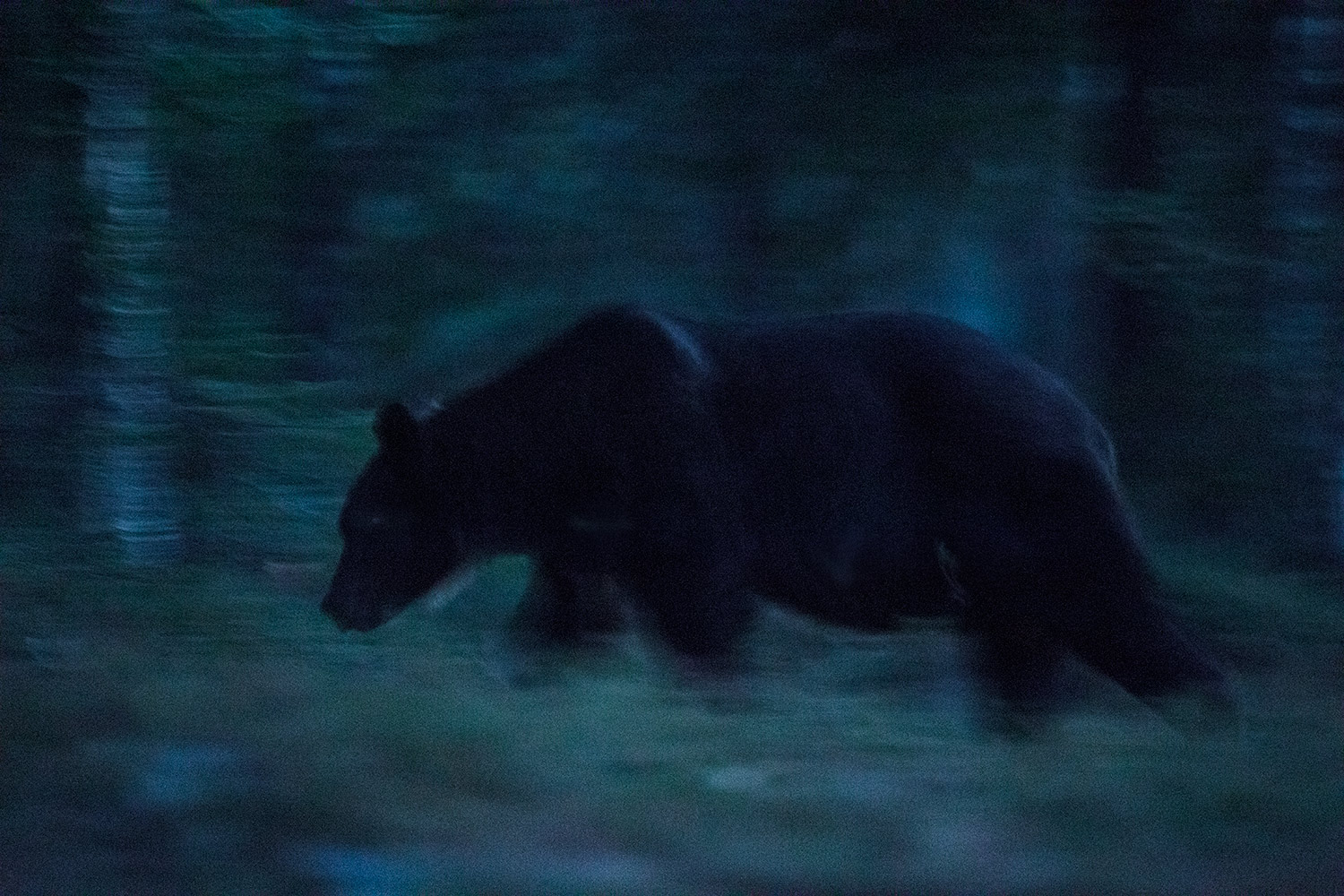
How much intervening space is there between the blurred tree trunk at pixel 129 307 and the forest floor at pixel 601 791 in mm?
2408

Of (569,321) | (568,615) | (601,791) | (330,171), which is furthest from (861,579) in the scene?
(330,171)

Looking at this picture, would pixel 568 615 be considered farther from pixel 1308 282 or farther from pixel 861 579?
pixel 1308 282

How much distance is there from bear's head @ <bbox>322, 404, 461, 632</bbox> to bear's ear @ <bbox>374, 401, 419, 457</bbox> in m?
0.07

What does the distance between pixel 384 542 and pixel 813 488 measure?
1.95 meters

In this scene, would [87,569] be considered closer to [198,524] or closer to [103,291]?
[198,524]

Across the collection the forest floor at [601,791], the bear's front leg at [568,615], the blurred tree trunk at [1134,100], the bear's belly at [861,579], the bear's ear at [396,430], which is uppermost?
the blurred tree trunk at [1134,100]

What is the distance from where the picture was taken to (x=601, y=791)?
5.20 m

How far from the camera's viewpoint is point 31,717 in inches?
223

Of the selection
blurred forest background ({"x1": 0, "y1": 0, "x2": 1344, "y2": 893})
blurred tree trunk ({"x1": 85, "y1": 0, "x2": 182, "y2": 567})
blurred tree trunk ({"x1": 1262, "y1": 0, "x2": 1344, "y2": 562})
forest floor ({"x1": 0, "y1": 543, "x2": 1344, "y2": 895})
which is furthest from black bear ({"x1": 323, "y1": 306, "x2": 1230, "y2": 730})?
blurred tree trunk ({"x1": 1262, "y1": 0, "x2": 1344, "y2": 562})

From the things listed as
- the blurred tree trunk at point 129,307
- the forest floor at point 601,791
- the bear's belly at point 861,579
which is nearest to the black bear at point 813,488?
the bear's belly at point 861,579

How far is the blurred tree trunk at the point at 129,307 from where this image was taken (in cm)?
896

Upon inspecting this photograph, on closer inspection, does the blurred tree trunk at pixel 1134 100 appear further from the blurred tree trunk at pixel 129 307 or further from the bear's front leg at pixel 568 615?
the blurred tree trunk at pixel 129 307

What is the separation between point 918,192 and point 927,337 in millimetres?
2584

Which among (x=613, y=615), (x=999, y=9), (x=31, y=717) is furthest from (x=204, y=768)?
(x=999, y=9)
